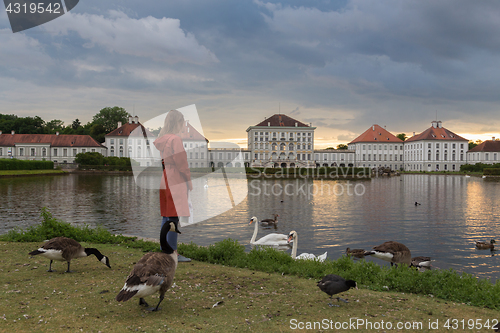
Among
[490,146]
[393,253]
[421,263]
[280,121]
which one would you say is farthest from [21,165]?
[490,146]

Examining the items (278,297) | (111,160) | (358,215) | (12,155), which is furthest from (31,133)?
(278,297)

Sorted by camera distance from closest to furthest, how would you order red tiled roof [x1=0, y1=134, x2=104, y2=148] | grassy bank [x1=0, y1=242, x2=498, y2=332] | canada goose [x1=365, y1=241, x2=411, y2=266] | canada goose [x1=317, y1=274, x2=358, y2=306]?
grassy bank [x1=0, y1=242, x2=498, y2=332]
canada goose [x1=317, y1=274, x2=358, y2=306]
canada goose [x1=365, y1=241, x2=411, y2=266]
red tiled roof [x1=0, y1=134, x2=104, y2=148]

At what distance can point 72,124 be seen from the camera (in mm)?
124750

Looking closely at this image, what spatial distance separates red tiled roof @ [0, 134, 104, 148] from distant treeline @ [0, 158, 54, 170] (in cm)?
2882

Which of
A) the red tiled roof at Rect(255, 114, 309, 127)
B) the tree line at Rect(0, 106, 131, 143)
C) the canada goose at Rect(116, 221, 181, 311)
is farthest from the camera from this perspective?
the red tiled roof at Rect(255, 114, 309, 127)

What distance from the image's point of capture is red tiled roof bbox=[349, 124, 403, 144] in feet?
422

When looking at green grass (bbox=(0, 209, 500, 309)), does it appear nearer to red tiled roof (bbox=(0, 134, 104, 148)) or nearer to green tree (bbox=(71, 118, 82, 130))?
red tiled roof (bbox=(0, 134, 104, 148))

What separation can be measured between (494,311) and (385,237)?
911 centimetres

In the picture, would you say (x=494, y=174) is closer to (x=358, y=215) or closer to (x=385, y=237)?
(x=358, y=215)

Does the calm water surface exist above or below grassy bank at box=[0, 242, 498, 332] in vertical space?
below

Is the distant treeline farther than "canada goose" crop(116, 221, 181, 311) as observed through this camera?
Yes

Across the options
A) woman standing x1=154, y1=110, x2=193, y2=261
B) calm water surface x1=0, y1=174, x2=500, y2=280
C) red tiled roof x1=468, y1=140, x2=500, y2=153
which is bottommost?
calm water surface x1=0, y1=174, x2=500, y2=280

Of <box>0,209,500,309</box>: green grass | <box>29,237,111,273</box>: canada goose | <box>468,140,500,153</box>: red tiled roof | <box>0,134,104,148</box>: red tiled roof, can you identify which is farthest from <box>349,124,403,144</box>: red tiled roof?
<box>29,237,111,273</box>: canada goose

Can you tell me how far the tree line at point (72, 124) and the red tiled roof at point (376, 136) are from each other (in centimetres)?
8514
